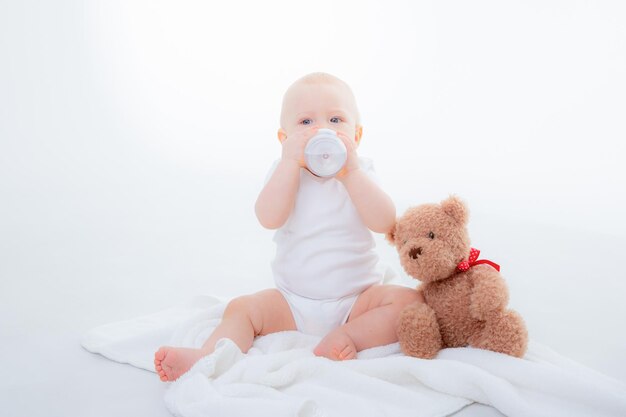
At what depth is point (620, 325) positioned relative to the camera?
1.56 m

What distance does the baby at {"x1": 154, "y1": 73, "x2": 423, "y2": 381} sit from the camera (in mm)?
1292

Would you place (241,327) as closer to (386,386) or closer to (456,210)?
(386,386)

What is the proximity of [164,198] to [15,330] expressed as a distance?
57.1 inches

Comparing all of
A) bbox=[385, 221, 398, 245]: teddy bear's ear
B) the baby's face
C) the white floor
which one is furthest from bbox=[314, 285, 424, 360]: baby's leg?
the baby's face

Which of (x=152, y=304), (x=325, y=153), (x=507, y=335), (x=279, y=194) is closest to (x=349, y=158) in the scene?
(x=325, y=153)

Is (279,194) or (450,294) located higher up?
(279,194)

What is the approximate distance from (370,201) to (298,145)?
0.20m

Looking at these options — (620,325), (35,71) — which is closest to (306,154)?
(620,325)

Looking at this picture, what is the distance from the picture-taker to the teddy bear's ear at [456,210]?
124 centimetres

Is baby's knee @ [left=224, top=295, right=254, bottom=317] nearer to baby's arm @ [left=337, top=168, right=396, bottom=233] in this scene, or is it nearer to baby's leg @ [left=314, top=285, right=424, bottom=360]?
baby's leg @ [left=314, top=285, right=424, bottom=360]

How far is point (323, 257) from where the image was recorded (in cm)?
138

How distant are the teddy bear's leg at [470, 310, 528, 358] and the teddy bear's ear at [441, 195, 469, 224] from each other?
202 mm

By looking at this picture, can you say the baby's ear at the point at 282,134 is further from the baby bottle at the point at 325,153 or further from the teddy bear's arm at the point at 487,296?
the teddy bear's arm at the point at 487,296

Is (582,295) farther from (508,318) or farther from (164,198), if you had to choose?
(164,198)
